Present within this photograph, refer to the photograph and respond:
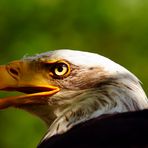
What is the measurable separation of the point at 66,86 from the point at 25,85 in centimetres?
24

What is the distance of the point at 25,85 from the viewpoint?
902cm

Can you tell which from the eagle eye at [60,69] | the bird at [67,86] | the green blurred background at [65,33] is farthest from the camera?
the green blurred background at [65,33]

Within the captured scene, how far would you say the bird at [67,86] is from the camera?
8898 millimetres

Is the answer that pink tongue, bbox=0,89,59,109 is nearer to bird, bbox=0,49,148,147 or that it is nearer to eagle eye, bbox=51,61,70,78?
bird, bbox=0,49,148,147

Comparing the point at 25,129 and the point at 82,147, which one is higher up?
the point at 82,147

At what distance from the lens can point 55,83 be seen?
9.07 metres

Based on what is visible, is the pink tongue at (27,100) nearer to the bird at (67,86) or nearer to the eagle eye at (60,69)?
the bird at (67,86)

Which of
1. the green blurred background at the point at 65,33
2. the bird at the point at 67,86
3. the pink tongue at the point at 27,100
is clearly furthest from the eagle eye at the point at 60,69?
the green blurred background at the point at 65,33

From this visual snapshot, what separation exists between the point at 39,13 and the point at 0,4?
1.02ft

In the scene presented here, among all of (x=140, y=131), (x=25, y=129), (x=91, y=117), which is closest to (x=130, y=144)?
(x=140, y=131)

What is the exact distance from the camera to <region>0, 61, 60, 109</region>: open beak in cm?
898

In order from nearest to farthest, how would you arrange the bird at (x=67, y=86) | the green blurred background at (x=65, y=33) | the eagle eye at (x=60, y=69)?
the bird at (x=67, y=86) → the eagle eye at (x=60, y=69) → the green blurred background at (x=65, y=33)

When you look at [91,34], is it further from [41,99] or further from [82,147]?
[82,147]

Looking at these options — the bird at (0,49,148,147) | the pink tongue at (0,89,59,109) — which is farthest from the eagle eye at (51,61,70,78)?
the pink tongue at (0,89,59,109)
